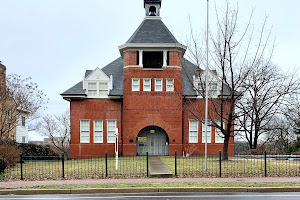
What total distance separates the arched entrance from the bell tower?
38.4 feet

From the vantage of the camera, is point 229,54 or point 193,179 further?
point 229,54

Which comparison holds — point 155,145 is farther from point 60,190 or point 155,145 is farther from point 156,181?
point 60,190

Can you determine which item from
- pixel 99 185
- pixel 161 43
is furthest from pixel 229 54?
pixel 99 185

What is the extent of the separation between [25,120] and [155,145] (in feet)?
100

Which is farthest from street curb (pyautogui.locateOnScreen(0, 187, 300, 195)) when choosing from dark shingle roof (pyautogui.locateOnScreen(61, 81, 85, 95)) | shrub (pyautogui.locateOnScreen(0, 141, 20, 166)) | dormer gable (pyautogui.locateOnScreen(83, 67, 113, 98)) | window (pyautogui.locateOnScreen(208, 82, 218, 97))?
dormer gable (pyautogui.locateOnScreen(83, 67, 113, 98))

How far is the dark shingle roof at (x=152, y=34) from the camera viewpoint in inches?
1159

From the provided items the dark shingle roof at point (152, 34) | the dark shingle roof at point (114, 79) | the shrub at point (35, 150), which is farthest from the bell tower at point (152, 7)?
the shrub at point (35, 150)

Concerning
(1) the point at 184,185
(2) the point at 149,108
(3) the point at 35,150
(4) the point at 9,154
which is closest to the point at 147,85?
(2) the point at 149,108

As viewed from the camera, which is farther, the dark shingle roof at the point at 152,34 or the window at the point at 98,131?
the window at the point at 98,131

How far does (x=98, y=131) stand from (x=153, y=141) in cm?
515

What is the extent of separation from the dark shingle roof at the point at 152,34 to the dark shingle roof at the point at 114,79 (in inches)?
134

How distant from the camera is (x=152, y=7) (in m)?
Answer: 33.6

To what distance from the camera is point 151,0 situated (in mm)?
33219

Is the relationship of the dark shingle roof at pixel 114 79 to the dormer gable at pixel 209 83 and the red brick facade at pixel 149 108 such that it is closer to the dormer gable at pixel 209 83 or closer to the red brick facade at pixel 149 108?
the red brick facade at pixel 149 108
